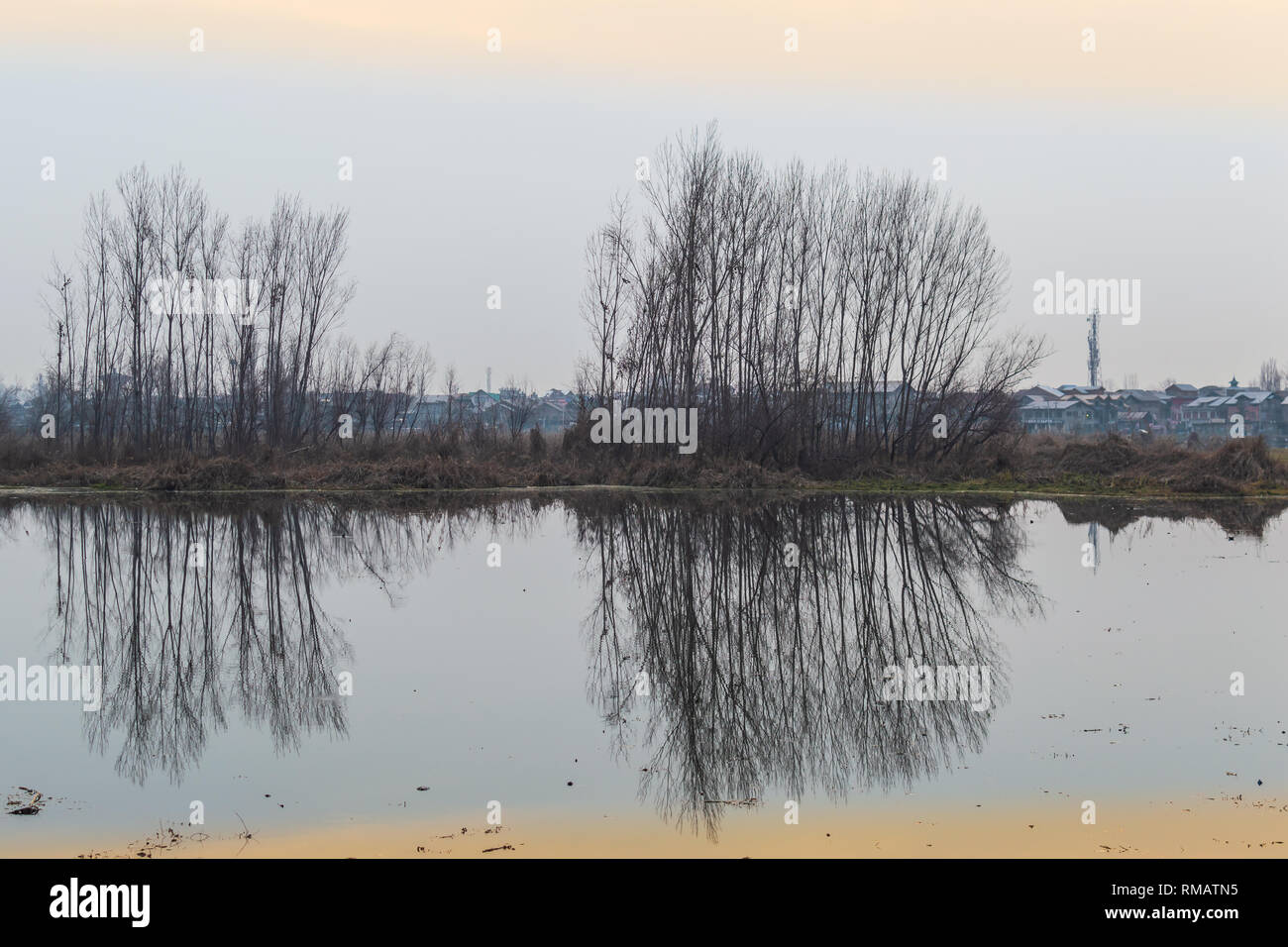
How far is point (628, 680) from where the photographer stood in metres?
8.70

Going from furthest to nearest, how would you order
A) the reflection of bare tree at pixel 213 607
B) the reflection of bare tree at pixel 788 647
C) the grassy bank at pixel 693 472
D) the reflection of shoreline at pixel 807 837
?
1. the grassy bank at pixel 693 472
2. the reflection of bare tree at pixel 213 607
3. the reflection of bare tree at pixel 788 647
4. the reflection of shoreline at pixel 807 837

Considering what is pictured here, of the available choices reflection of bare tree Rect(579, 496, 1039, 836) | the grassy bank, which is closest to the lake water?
reflection of bare tree Rect(579, 496, 1039, 836)

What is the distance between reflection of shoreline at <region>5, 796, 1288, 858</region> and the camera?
5211 mm

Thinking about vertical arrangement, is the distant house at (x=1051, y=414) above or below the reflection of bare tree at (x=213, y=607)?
above

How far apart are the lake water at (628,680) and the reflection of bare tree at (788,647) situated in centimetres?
4

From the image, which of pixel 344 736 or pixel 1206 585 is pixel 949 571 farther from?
pixel 344 736

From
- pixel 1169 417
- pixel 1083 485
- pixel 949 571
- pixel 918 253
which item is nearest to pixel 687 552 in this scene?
pixel 949 571

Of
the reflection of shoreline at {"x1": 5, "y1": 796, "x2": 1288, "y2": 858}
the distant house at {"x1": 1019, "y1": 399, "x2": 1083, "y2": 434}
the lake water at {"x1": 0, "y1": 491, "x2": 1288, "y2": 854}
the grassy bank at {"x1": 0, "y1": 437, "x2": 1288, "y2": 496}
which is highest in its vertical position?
the distant house at {"x1": 1019, "y1": 399, "x2": 1083, "y2": 434}

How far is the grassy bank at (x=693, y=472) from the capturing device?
28672 millimetres

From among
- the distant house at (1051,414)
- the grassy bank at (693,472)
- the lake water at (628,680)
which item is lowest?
the lake water at (628,680)

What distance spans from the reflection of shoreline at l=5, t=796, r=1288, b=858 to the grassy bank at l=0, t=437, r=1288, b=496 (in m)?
24.7

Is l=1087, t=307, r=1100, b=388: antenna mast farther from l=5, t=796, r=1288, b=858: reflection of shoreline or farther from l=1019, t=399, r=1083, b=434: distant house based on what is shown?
l=5, t=796, r=1288, b=858: reflection of shoreline

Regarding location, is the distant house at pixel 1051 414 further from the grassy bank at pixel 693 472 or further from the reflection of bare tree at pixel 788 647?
the reflection of bare tree at pixel 788 647

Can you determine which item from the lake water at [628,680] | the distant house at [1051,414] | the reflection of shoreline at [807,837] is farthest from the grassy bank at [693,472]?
the distant house at [1051,414]
